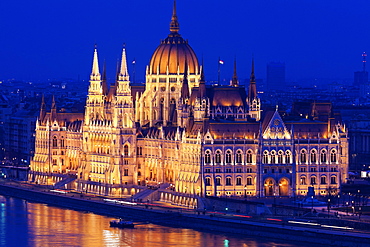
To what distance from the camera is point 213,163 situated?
159m

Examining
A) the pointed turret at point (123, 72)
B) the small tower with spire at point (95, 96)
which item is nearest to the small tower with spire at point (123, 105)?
the pointed turret at point (123, 72)

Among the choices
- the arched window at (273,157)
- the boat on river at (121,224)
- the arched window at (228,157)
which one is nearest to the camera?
the boat on river at (121,224)

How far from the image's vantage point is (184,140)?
162125 millimetres

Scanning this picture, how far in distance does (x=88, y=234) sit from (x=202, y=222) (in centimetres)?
1019

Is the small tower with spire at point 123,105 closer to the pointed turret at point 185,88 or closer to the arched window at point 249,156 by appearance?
the pointed turret at point 185,88

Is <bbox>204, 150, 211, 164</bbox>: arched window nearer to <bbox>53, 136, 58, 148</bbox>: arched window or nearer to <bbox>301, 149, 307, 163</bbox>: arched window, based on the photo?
<bbox>301, 149, 307, 163</bbox>: arched window

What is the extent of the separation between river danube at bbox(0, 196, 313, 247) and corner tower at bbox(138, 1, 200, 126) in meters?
20.9

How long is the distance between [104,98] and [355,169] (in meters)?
29.1

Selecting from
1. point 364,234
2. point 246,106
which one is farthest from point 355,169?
point 364,234

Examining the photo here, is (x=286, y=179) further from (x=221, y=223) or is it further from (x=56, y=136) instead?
(x=56, y=136)

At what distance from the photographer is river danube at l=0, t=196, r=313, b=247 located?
460ft

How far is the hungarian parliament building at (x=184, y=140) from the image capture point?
160 meters

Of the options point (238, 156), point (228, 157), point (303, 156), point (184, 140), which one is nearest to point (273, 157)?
point (303, 156)

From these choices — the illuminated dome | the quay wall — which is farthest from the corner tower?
the quay wall
